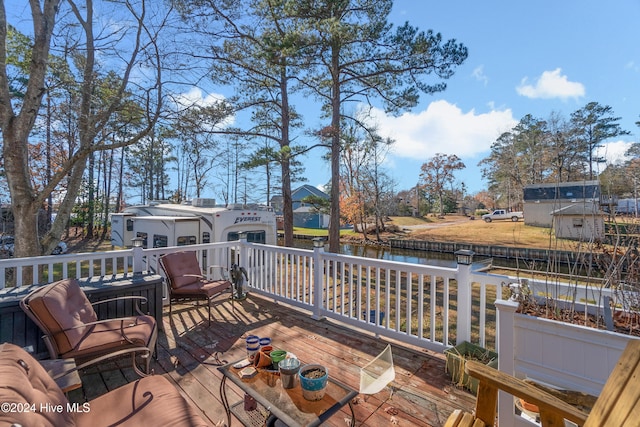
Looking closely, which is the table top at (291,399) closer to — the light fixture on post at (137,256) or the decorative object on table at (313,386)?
the decorative object on table at (313,386)

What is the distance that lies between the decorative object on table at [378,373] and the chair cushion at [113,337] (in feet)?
6.05

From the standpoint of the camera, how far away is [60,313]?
2299mm

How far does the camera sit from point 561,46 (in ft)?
22.0

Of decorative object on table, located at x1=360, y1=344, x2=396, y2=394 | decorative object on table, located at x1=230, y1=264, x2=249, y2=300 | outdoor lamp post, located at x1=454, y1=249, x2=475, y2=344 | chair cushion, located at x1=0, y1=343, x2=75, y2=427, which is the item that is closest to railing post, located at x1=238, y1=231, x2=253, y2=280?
decorative object on table, located at x1=230, y1=264, x2=249, y2=300

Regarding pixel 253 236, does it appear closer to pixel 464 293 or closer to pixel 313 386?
pixel 464 293

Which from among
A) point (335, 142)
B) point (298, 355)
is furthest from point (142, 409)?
point (335, 142)

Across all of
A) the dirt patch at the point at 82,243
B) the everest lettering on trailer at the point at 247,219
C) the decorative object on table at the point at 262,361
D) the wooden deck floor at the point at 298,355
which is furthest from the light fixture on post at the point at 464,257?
the dirt patch at the point at 82,243

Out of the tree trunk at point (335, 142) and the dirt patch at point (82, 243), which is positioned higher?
the tree trunk at point (335, 142)

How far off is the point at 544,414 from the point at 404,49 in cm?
A: 824

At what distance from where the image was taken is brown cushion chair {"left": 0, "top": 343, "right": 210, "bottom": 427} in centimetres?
110

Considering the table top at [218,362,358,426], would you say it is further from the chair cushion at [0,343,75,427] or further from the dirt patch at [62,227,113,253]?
the dirt patch at [62,227,113,253]

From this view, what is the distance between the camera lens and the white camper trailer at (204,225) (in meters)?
7.25

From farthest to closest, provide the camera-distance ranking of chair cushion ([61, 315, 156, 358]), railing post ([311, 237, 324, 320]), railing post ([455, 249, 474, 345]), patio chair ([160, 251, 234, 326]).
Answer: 1. railing post ([311, 237, 324, 320])
2. patio chair ([160, 251, 234, 326])
3. railing post ([455, 249, 474, 345])
4. chair cushion ([61, 315, 156, 358])

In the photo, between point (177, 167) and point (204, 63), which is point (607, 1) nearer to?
point (204, 63)
